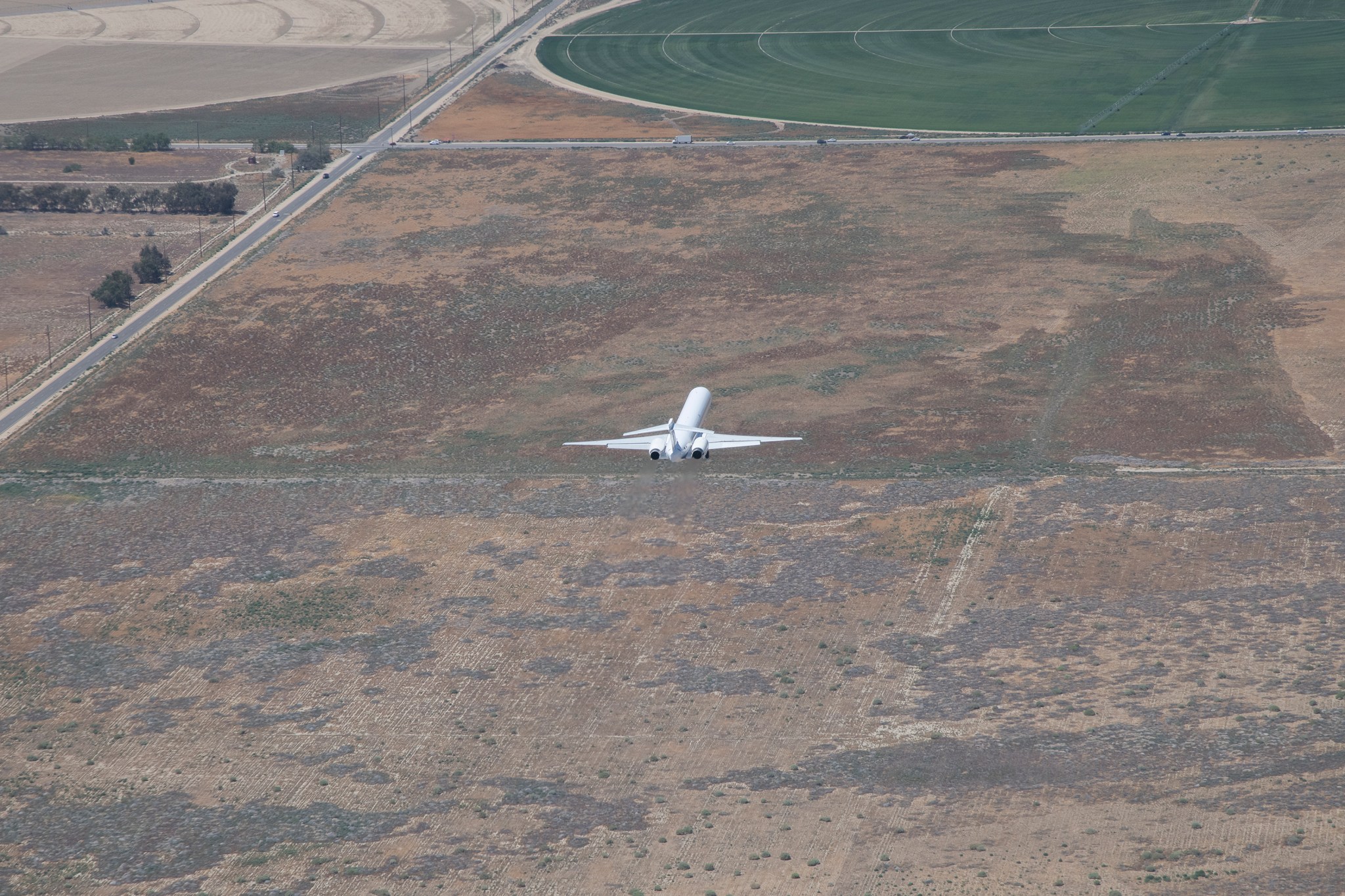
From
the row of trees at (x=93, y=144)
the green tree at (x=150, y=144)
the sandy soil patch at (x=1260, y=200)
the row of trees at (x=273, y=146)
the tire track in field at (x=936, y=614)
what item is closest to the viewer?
the tire track in field at (x=936, y=614)

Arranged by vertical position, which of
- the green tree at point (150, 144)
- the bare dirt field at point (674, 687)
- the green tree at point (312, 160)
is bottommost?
the bare dirt field at point (674, 687)

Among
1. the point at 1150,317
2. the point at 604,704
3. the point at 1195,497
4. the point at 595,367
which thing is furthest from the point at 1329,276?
the point at 604,704

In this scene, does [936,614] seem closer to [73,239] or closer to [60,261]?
[60,261]

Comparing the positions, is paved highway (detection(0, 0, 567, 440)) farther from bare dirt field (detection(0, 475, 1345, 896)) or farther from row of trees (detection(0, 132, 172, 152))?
bare dirt field (detection(0, 475, 1345, 896))

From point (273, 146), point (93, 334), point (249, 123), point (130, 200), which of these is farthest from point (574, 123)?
point (93, 334)

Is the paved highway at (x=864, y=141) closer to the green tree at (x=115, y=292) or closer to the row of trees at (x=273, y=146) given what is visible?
the row of trees at (x=273, y=146)

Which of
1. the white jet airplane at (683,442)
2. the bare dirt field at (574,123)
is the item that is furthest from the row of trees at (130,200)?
the white jet airplane at (683,442)

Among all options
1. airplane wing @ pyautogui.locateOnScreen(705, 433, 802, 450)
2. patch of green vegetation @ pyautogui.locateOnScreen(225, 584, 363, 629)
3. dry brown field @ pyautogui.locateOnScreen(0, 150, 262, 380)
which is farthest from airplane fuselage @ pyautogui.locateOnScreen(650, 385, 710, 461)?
dry brown field @ pyautogui.locateOnScreen(0, 150, 262, 380)
